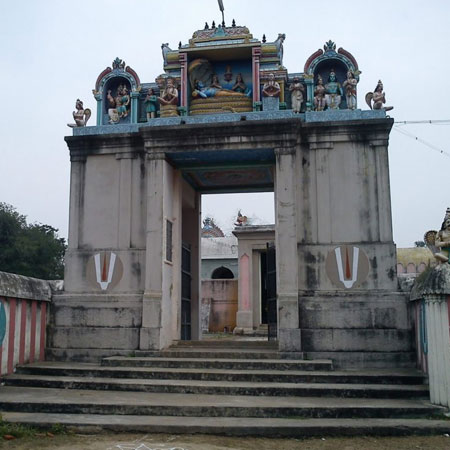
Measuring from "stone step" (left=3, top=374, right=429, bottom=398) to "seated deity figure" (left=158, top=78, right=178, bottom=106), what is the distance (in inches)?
223

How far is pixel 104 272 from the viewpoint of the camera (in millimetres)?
10602

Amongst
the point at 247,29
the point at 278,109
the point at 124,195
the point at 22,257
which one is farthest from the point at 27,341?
the point at 22,257

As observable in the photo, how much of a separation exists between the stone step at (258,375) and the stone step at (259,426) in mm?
1635

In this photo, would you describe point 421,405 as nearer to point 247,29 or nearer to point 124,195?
point 124,195

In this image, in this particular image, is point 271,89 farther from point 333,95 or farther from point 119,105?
point 119,105

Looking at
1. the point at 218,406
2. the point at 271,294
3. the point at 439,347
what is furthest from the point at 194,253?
the point at 439,347

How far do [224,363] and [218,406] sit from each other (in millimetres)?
1982

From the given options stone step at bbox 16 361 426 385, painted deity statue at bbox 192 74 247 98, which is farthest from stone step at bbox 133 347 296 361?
painted deity statue at bbox 192 74 247 98

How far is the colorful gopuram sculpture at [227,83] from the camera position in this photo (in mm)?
10867

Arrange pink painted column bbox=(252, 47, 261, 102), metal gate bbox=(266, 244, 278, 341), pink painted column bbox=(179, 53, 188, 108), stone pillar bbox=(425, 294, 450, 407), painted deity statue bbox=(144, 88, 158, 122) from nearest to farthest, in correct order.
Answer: stone pillar bbox=(425, 294, 450, 407) → pink painted column bbox=(252, 47, 261, 102) → pink painted column bbox=(179, 53, 188, 108) → painted deity statue bbox=(144, 88, 158, 122) → metal gate bbox=(266, 244, 278, 341)

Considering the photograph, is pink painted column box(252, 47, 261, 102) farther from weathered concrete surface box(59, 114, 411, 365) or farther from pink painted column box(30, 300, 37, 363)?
pink painted column box(30, 300, 37, 363)

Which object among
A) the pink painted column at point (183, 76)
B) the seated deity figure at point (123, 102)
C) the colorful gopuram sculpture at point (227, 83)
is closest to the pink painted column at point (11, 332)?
the colorful gopuram sculpture at point (227, 83)

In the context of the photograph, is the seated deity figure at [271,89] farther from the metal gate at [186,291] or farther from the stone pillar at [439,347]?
the stone pillar at [439,347]

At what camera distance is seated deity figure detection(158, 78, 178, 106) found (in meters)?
11.0
